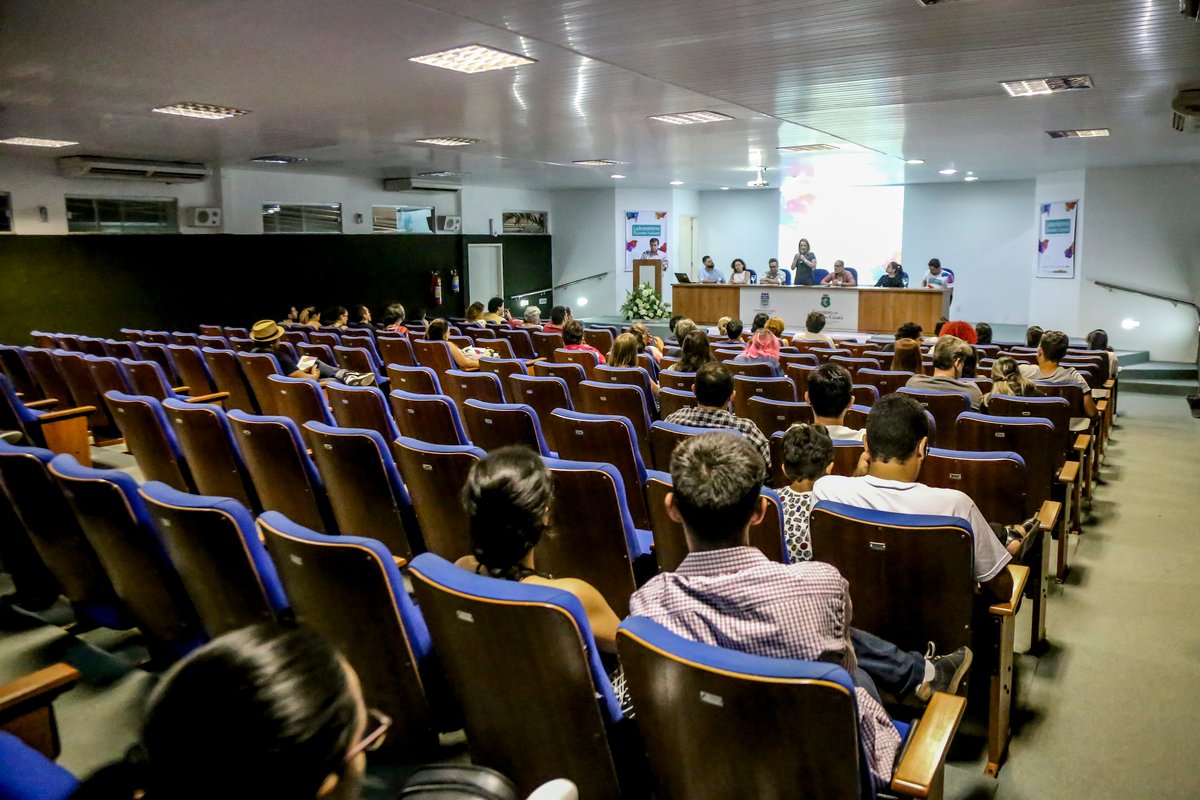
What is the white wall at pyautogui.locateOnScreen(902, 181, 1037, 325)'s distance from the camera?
16.8 metres

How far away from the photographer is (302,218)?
14562mm

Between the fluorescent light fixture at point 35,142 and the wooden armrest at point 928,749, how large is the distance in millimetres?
10736

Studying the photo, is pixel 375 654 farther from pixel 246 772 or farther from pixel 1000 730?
pixel 1000 730

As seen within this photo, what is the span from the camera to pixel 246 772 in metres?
0.85

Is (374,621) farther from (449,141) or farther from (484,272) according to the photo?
(484,272)

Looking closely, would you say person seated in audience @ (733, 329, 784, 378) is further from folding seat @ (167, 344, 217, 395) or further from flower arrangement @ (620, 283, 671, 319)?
flower arrangement @ (620, 283, 671, 319)

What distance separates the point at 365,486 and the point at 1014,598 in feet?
8.20

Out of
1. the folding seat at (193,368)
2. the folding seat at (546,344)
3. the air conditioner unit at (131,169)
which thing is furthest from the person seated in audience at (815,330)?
the air conditioner unit at (131,169)

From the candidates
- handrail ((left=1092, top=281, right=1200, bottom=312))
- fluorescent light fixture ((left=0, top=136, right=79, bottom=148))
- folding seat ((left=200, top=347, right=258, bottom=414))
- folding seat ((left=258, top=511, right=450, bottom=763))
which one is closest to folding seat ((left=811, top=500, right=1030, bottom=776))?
folding seat ((left=258, top=511, right=450, bottom=763))

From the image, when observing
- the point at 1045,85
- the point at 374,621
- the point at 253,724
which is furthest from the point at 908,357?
the point at 253,724

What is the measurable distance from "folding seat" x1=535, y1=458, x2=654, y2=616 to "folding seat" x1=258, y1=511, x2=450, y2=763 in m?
0.85

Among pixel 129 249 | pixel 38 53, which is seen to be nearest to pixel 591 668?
pixel 38 53

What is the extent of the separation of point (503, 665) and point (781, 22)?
167 inches

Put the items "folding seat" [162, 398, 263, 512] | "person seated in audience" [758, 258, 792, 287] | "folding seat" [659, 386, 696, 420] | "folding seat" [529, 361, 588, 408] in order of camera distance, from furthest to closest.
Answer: "person seated in audience" [758, 258, 792, 287] < "folding seat" [529, 361, 588, 408] < "folding seat" [659, 386, 696, 420] < "folding seat" [162, 398, 263, 512]
